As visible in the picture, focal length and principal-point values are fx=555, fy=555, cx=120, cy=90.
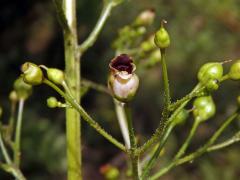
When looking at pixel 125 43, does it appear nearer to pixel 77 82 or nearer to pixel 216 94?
pixel 77 82

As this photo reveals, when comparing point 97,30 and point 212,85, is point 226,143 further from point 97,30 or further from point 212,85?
point 97,30

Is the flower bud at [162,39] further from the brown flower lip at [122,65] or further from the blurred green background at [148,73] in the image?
the blurred green background at [148,73]

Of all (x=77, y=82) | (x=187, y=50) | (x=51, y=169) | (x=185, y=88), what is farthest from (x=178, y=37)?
(x=77, y=82)

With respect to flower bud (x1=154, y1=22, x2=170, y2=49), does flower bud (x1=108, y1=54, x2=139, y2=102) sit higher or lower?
lower

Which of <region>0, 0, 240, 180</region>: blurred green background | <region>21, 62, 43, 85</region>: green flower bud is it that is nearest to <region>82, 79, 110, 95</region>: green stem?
<region>21, 62, 43, 85</region>: green flower bud

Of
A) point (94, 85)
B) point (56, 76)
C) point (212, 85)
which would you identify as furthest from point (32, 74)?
point (94, 85)

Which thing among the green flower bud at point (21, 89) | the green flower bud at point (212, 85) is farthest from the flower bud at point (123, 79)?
the green flower bud at point (21, 89)

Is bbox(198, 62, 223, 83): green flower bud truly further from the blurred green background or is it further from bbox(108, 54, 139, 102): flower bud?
the blurred green background
